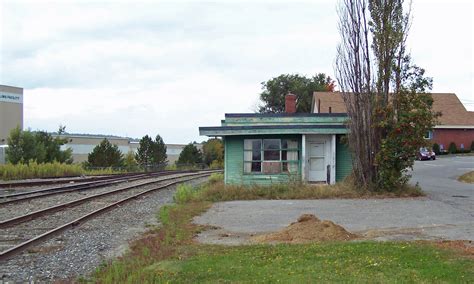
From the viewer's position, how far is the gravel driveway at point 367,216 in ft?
38.7

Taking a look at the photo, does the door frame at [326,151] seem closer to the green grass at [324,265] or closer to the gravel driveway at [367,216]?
the gravel driveway at [367,216]

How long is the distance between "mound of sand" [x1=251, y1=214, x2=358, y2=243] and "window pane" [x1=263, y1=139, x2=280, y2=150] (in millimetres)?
13203

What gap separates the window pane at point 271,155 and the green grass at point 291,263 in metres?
14.0

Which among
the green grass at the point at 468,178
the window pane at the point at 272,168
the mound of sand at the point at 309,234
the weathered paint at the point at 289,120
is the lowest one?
the mound of sand at the point at 309,234

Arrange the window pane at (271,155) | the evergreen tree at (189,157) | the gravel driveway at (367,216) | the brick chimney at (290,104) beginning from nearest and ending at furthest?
1. the gravel driveway at (367,216)
2. the window pane at (271,155)
3. the brick chimney at (290,104)
4. the evergreen tree at (189,157)

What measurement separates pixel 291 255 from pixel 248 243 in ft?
6.56

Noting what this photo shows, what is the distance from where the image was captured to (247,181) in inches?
955

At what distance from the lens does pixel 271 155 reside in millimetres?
24578

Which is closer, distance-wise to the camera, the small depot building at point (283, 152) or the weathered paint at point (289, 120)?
the small depot building at point (283, 152)

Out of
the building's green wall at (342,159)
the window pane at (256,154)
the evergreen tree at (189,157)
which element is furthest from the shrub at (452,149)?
the window pane at (256,154)

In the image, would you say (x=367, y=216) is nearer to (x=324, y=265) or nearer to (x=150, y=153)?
(x=324, y=265)

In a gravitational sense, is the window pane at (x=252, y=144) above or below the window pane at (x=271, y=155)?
above

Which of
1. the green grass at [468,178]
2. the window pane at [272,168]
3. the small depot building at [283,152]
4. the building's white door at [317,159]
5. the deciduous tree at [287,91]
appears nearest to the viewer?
the small depot building at [283,152]

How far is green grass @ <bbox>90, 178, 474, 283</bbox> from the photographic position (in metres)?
7.30
